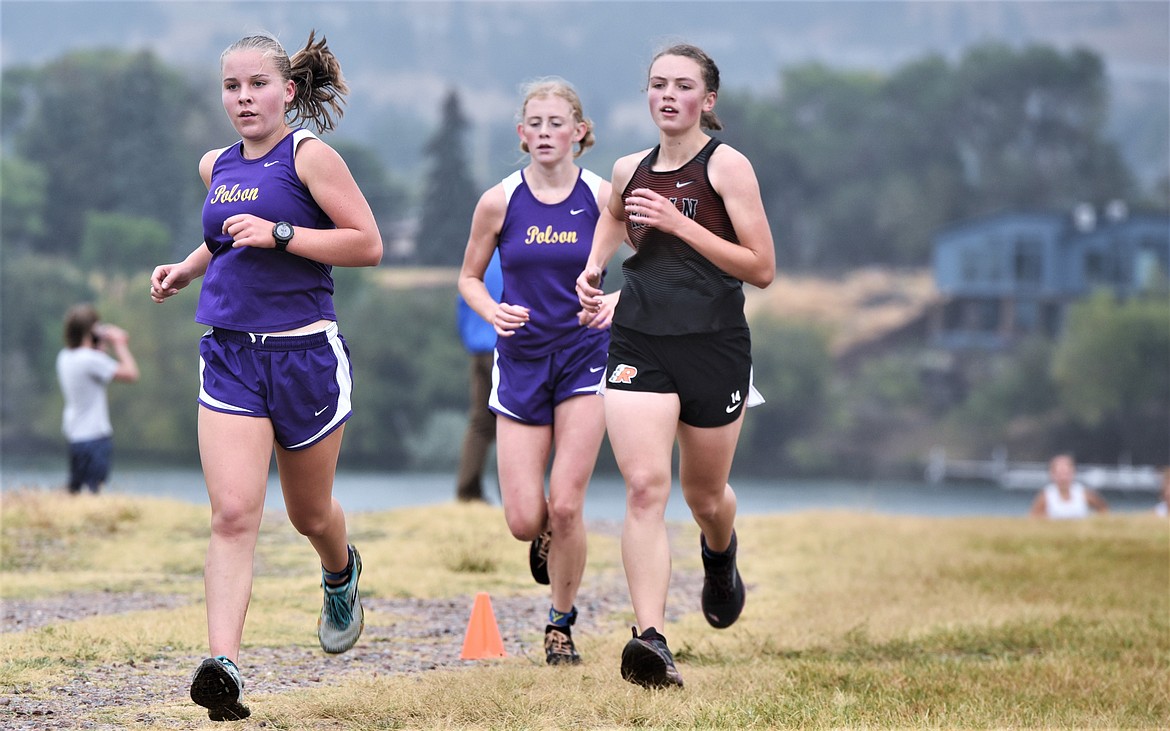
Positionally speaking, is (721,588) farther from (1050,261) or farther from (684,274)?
(1050,261)

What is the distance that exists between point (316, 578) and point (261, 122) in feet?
15.3

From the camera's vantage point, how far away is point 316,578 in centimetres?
954

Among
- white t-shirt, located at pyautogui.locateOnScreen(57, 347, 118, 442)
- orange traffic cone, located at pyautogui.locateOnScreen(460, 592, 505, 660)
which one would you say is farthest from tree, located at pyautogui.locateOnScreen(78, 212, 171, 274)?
orange traffic cone, located at pyautogui.locateOnScreen(460, 592, 505, 660)

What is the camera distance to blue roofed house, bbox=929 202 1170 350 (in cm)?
8612

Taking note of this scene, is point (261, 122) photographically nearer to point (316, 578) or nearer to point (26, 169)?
point (316, 578)

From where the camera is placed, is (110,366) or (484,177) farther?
(484,177)

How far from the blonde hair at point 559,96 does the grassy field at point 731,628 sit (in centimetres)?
234

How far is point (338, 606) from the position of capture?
246 inches

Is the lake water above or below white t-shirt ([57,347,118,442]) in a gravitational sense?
below

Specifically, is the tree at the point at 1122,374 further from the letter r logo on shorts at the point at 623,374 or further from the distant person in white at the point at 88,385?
the letter r logo on shorts at the point at 623,374

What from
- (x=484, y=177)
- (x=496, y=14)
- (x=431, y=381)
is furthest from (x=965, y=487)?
(x=496, y=14)

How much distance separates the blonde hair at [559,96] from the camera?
22.9 feet

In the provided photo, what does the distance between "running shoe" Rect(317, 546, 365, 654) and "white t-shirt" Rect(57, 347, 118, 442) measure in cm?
777

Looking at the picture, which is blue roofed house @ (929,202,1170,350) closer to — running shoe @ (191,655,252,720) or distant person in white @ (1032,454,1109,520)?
distant person in white @ (1032,454,1109,520)
